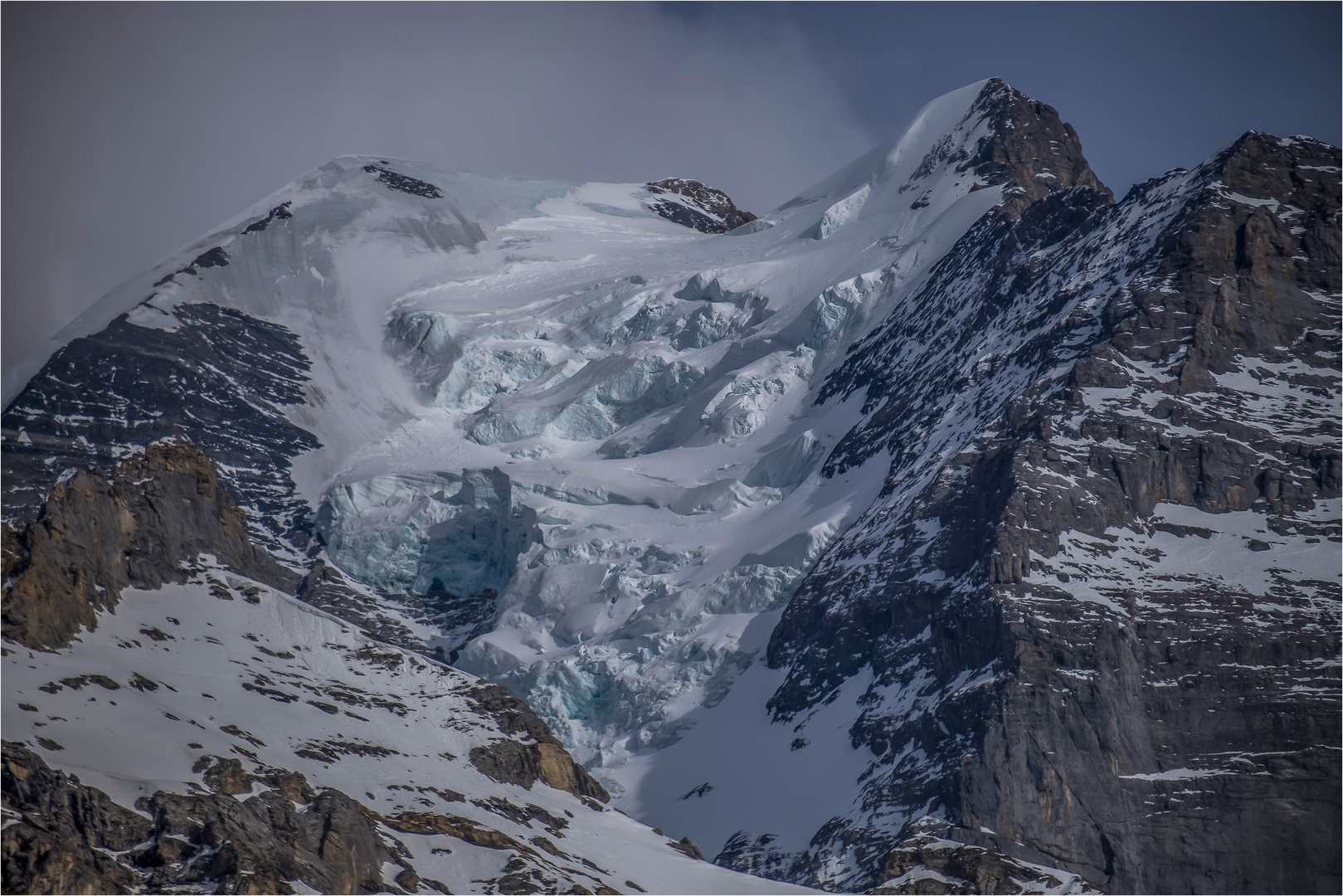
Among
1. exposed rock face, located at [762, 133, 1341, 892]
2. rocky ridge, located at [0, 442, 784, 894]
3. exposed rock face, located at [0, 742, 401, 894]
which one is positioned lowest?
exposed rock face, located at [0, 742, 401, 894]

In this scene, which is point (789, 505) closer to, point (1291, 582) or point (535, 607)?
point (535, 607)

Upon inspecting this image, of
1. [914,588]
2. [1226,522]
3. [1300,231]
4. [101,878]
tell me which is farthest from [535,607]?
[101,878]

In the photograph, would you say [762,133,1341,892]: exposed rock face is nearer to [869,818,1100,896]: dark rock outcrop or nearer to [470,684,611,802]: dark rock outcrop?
[869,818,1100,896]: dark rock outcrop

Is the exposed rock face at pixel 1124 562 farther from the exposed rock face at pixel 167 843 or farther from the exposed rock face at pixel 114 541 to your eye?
the exposed rock face at pixel 167 843

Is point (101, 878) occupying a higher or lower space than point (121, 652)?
lower

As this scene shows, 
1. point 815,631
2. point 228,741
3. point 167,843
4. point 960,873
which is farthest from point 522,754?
point 815,631

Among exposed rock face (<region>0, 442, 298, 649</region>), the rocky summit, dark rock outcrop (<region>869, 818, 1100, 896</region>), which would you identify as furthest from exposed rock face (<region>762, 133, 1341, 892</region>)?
exposed rock face (<region>0, 442, 298, 649</region>)
